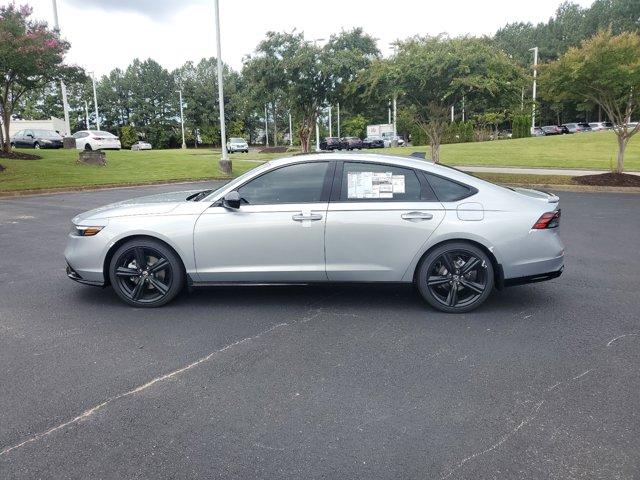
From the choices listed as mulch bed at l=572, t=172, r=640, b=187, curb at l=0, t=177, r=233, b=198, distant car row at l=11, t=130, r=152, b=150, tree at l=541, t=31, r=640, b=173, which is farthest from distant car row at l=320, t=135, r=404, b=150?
mulch bed at l=572, t=172, r=640, b=187

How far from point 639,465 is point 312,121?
22.8 m

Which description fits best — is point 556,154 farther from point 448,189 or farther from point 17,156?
point 448,189

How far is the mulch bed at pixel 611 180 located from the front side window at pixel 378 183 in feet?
46.2

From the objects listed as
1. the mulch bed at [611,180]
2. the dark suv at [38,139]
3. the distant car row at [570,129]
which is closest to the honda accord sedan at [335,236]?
the mulch bed at [611,180]

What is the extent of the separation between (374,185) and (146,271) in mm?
2382

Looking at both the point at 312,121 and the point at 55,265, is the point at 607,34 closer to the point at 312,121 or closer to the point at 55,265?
the point at 312,121

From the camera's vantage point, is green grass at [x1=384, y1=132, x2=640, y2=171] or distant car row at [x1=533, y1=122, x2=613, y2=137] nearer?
green grass at [x1=384, y1=132, x2=640, y2=171]

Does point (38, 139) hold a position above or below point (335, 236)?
above

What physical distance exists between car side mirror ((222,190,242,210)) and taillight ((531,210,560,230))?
280 centimetres

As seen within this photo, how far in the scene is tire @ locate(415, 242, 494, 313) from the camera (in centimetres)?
504

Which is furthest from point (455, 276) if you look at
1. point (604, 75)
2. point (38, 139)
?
point (38, 139)

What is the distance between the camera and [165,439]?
9.76ft

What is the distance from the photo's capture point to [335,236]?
16.5 ft

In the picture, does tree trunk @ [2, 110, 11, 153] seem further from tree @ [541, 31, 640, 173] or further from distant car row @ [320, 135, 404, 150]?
distant car row @ [320, 135, 404, 150]
